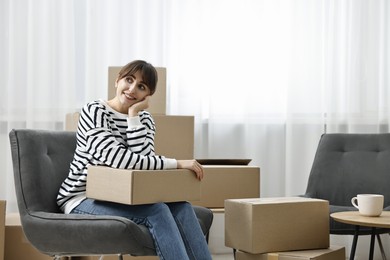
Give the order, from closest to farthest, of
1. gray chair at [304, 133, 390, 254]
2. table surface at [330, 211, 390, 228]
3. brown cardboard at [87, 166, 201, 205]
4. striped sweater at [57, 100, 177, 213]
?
brown cardboard at [87, 166, 201, 205], striped sweater at [57, 100, 177, 213], table surface at [330, 211, 390, 228], gray chair at [304, 133, 390, 254]

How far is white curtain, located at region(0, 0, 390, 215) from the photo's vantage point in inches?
149

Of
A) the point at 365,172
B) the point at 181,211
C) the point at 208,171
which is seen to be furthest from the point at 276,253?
the point at 365,172

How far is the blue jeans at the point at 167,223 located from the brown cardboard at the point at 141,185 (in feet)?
0.15

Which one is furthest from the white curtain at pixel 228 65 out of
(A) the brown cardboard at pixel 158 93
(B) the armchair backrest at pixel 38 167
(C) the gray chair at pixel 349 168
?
(B) the armchair backrest at pixel 38 167

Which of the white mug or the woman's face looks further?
the white mug

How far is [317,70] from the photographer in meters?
4.07

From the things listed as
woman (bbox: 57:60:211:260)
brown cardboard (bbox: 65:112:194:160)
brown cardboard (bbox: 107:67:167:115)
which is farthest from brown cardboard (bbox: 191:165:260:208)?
woman (bbox: 57:60:211:260)

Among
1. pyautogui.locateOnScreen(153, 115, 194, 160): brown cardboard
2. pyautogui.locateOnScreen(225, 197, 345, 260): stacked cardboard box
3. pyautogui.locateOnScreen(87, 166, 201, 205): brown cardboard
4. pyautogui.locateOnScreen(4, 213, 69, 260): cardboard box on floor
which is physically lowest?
pyautogui.locateOnScreen(4, 213, 69, 260): cardboard box on floor

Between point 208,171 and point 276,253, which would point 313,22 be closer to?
point 208,171

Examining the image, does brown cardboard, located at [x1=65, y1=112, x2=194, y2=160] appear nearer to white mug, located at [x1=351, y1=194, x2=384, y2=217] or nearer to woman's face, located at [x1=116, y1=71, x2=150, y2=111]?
woman's face, located at [x1=116, y1=71, x2=150, y2=111]

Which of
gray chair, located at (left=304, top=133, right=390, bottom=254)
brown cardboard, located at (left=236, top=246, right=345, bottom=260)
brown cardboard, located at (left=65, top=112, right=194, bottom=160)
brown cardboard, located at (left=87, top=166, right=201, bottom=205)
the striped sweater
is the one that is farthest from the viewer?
gray chair, located at (left=304, top=133, right=390, bottom=254)

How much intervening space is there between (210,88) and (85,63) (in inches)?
30.3

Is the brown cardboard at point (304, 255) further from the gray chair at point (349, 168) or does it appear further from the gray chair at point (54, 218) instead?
the gray chair at point (349, 168)

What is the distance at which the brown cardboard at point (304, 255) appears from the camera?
2.62 m
